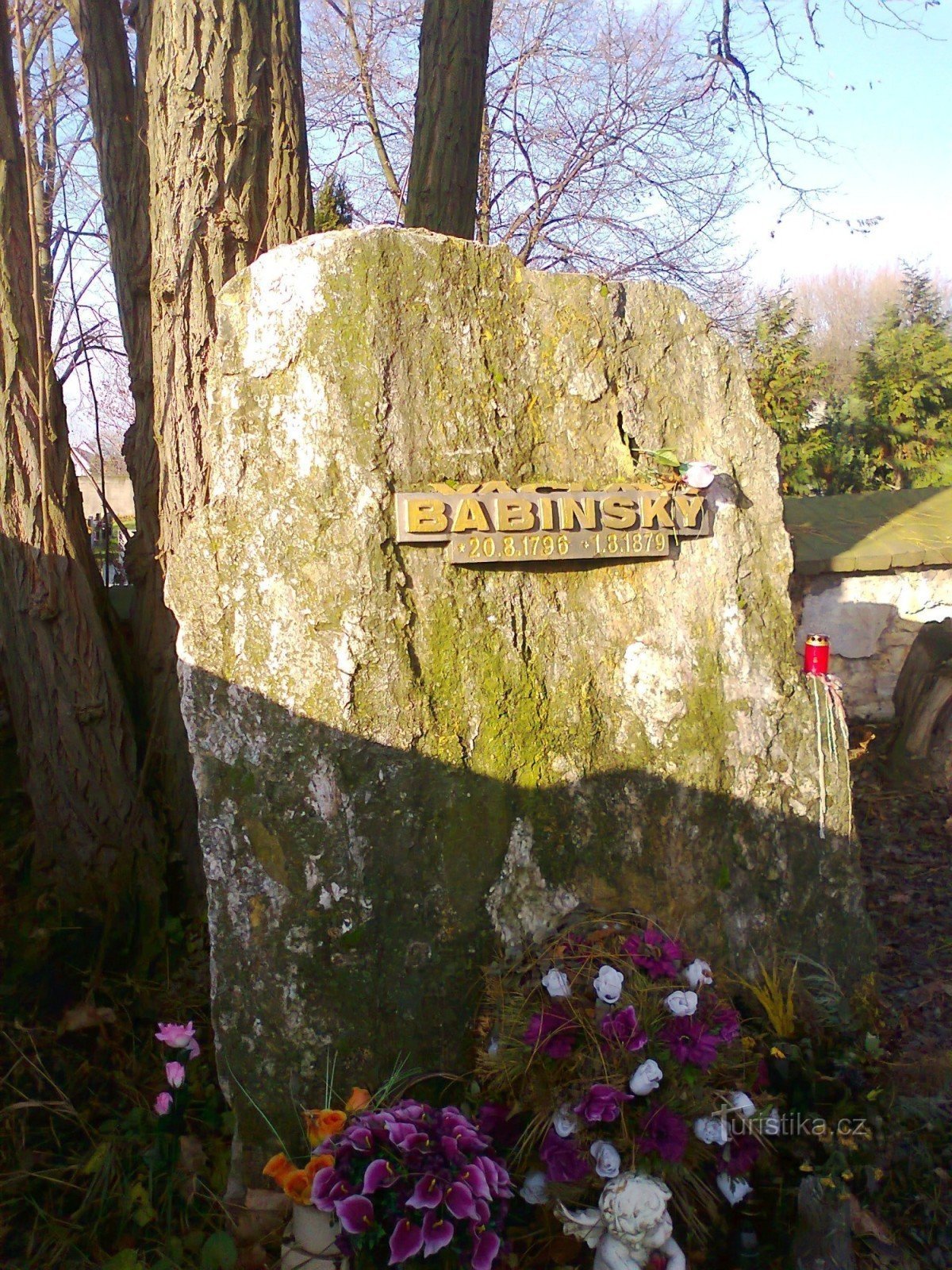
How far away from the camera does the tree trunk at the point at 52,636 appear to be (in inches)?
143

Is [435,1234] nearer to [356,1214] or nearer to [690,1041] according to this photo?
[356,1214]

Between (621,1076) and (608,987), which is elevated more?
(608,987)

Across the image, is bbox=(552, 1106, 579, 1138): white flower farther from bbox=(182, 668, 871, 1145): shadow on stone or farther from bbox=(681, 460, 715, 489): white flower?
bbox=(681, 460, 715, 489): white flower

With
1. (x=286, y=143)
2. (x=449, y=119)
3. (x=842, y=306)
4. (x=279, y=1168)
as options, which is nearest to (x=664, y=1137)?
(x=279, y=1168)

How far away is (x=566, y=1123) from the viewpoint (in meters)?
2.31

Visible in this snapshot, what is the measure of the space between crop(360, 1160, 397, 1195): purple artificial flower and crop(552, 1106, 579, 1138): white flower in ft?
1.33

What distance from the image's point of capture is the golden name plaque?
2.65m

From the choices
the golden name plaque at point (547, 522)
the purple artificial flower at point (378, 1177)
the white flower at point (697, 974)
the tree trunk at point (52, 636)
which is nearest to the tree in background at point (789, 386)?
the golden name plaque at point (547, 522)

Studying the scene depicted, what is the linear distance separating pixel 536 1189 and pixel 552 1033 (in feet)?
1.17

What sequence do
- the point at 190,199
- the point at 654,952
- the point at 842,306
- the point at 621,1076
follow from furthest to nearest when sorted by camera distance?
1. the point at 842,306
2. the point at 190,199
3. the point at 654,952
4. the point at 621,1076

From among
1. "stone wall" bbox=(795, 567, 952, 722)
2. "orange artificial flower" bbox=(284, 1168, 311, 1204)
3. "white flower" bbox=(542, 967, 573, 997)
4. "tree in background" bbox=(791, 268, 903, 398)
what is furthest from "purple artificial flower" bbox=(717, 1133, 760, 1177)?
"tree in background" bbox=(791, 268, 903, 398)

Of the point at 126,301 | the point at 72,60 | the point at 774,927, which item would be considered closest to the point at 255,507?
the point at 126,301

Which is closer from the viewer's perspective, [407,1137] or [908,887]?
[407,1137]

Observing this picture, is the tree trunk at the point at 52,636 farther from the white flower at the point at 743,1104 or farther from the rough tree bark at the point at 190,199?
the white flower at the point at 743,1104
